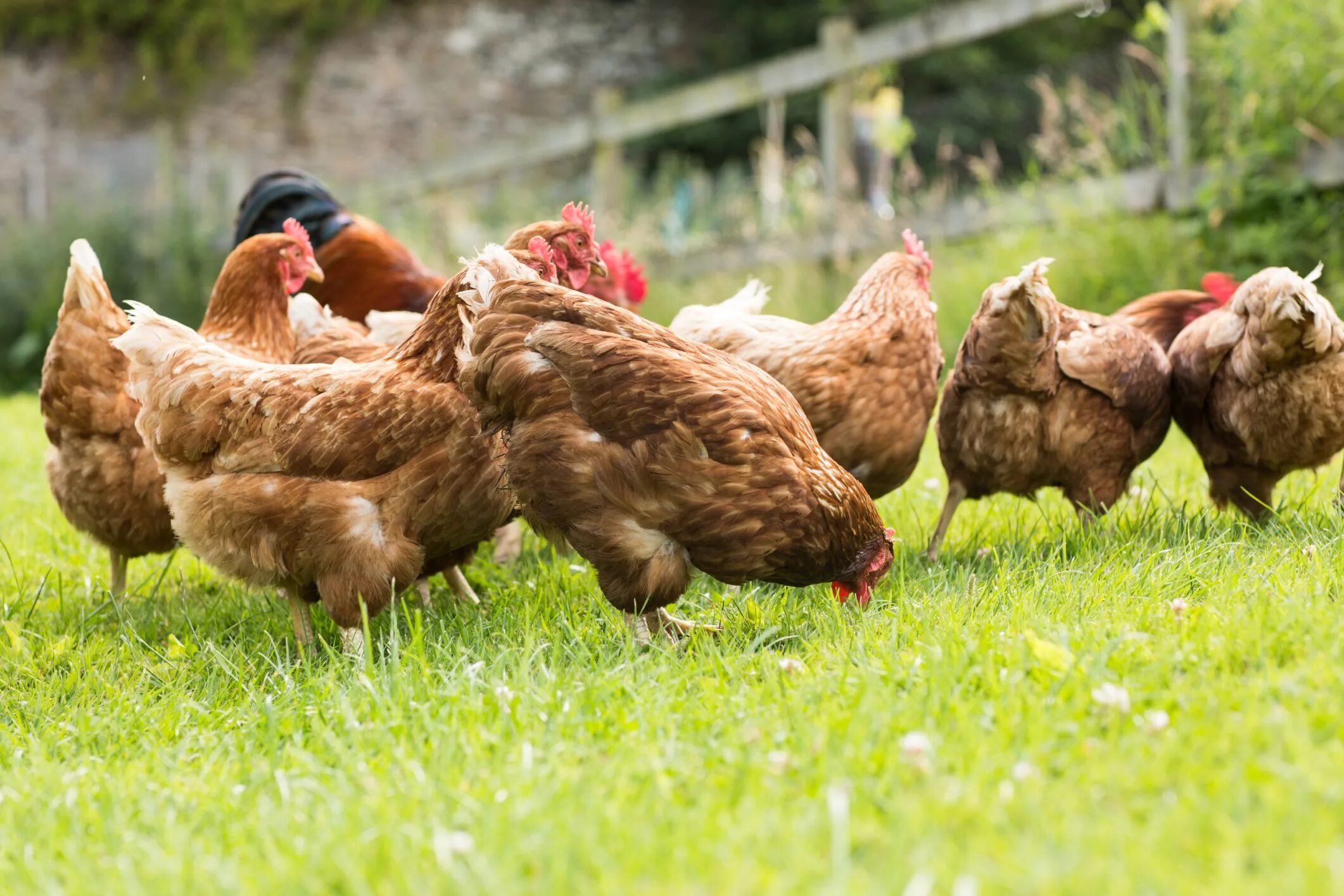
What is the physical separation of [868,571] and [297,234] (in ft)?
8.60

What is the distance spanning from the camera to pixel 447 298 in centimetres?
354

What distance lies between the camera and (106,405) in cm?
400

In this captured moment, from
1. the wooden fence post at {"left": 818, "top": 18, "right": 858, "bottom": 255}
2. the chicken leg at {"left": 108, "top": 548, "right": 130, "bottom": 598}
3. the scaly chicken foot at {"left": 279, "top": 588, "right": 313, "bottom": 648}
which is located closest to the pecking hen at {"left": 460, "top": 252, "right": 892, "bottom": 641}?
the scaly chicken foot at {"left": 279, "top": 588, "right": 313, "bottom": 648}

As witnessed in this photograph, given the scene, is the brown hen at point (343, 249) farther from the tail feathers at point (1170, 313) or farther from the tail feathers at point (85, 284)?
the tail feathers at point (1170, 313)

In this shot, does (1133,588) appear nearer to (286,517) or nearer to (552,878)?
(552,878)

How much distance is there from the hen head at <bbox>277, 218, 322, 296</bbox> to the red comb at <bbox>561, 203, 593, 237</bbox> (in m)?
0.96

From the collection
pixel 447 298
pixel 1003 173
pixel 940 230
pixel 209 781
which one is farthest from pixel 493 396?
pixel 1003 173

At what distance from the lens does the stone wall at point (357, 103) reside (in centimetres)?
1675

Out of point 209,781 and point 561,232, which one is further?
point 561,232

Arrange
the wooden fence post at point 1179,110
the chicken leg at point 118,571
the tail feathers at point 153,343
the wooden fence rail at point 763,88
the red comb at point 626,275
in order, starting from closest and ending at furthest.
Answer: the tail feathers at point 153,343, the chicken leg at point 118,571, the red comb at point 626,275, the wooden fence post at point 1179,110, the wooden fence rail at point 763,88

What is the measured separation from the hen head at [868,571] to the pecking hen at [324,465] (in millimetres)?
983

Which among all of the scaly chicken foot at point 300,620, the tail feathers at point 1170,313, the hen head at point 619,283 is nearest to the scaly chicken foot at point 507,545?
the scaly chicken foot at point 300,620

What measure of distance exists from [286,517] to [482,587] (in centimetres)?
115

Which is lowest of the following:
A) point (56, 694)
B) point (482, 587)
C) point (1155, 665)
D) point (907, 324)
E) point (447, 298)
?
point (482, 587)
